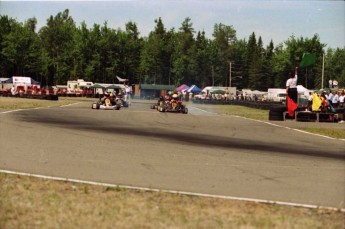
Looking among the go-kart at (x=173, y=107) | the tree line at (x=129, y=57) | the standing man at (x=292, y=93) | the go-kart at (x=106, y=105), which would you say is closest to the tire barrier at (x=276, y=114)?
the standing man at (x=292, y=93)

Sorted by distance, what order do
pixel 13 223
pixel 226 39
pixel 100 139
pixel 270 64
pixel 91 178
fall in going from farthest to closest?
pixel 226 39, pixel 270 64, pixel 100 139, pixel 91 178, pixel 13 223

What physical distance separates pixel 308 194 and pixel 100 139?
637 centimetres


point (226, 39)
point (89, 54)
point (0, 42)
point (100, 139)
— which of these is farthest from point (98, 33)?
point (100, 139)

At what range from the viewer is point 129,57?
102m

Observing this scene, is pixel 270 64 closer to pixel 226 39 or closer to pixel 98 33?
pixel 226 39

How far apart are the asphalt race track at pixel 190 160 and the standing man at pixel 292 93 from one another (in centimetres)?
744

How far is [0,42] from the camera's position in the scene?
92.1 meters

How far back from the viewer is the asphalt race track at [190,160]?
656 centimetres

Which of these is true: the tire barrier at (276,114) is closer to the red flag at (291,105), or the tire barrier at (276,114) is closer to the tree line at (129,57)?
the red flag at (291,105)

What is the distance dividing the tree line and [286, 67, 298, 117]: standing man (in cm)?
6709

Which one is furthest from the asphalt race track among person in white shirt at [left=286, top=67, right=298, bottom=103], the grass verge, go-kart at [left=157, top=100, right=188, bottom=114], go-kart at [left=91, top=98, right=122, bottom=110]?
go-kart at [left=91, top=98, right=122, bottom=110]

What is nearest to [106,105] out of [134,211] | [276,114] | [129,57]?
[276,114]

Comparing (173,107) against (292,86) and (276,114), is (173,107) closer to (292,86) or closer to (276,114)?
(276,114)

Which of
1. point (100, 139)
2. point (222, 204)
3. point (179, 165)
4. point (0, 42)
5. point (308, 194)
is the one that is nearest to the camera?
point (222, 204)
